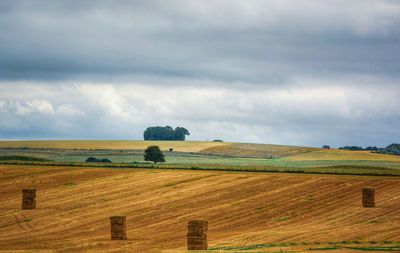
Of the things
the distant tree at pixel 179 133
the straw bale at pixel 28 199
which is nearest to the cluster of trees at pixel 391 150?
the distant tree at pixel 179 133

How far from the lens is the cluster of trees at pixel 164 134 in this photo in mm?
158350

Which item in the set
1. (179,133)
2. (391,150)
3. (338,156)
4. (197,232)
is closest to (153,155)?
(338,156)

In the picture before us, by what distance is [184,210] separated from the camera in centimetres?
3738

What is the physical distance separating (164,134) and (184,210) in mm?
121315

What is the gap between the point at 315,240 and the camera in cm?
2550

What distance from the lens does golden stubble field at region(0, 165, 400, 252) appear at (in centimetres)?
2698

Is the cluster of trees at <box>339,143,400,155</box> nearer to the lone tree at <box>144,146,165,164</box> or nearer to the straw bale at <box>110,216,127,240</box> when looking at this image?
the lone tree at <box>144,146,165,164</box>

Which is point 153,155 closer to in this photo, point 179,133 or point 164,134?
point 164,134

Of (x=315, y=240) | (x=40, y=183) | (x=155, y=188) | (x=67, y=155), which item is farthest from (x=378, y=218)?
(x=67, y=155)

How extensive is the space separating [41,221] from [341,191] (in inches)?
928

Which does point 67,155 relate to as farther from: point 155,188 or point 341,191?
point 341,191

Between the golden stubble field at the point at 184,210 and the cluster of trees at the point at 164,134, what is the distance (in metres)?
103

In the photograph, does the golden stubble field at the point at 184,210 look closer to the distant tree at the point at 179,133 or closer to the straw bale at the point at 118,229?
the straw bale at the point at 118,229

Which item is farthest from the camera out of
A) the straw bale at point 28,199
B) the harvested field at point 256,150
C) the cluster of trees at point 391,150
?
the cluster of trees at point 391,150
